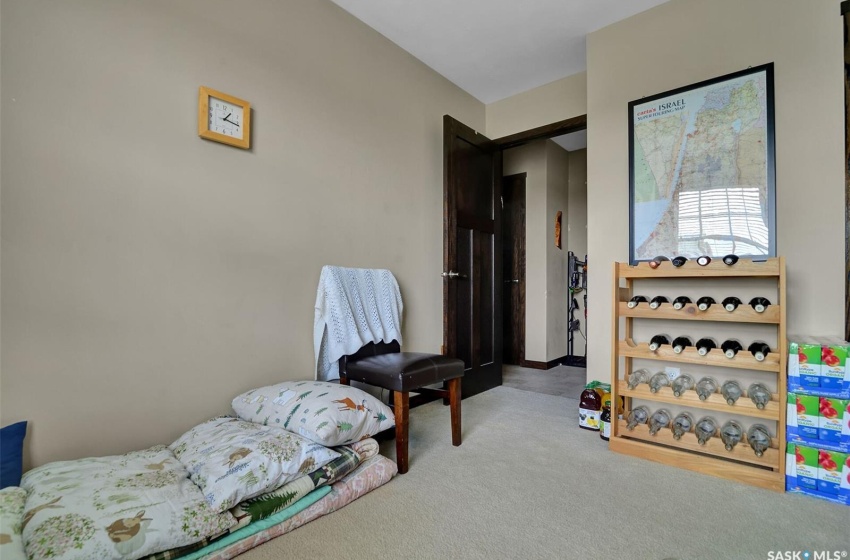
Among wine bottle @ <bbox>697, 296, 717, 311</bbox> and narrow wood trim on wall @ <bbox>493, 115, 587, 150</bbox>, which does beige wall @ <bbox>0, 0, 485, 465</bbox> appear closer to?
narrow wood trim on wall @ <bbox>493, 115, 587, 150</bbox>

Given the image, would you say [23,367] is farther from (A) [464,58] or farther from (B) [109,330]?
(A) [464,58]

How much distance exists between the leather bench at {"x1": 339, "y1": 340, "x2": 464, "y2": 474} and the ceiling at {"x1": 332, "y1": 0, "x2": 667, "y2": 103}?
216 cm

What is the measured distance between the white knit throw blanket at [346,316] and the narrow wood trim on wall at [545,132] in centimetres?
200

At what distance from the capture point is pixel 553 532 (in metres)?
1.40

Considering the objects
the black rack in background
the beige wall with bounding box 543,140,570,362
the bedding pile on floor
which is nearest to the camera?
the bedding pile on floor

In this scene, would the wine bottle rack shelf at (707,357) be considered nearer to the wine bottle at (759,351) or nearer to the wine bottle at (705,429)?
the wine bottle at (759,351)

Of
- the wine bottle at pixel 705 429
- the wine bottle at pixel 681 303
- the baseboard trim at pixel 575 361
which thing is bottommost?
the baseboard trim at pixel 575 361

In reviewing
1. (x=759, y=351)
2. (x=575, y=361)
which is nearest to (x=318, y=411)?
(x=759, y=351)

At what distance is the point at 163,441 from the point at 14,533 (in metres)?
0.73

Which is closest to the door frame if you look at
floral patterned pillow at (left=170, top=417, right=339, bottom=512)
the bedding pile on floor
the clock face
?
the clock face

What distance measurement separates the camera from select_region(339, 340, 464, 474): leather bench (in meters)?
1.85

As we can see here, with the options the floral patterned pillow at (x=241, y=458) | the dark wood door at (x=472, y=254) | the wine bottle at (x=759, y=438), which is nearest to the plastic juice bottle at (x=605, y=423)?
the wine bottle at (x=759, y=438)

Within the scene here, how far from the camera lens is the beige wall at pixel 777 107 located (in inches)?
75.8

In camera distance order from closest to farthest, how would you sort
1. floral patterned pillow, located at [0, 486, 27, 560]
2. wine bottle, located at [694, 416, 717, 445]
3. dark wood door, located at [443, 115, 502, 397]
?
floral patterned pillow, located at [0, 486, 27, 560]
wine bottle, located at [694, 416, 717, 445]
dark wood door, located at [443, 115, 502, 397]
